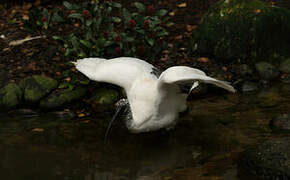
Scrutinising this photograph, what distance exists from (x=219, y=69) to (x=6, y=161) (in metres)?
3.29

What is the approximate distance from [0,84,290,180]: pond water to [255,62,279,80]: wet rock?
0.35 meters

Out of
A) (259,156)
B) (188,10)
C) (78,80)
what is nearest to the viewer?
(259,156)

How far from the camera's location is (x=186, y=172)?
14.0ft

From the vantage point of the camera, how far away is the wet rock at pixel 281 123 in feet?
16.0

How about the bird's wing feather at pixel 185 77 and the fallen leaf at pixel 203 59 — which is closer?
the bird's wing feather at pixel 185 77

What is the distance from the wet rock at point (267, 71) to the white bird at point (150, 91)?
72.6 inches

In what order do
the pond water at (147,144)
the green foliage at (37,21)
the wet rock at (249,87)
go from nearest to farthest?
the pond water at (147,144)
the wet rock at (249,87)
the green foliage at (37,21)

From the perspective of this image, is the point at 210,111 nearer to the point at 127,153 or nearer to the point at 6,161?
the point at 127,153

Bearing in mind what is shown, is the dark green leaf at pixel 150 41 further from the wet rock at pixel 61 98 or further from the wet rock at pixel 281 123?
the wet rock at pixel 281 123

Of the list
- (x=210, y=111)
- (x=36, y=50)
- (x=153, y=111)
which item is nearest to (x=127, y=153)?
(x=153, y=111)

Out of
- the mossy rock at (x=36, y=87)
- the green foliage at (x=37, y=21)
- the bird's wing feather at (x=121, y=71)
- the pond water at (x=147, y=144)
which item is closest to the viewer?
the pond water at (x=147, y=144)

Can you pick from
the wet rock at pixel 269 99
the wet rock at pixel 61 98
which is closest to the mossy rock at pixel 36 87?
the wet rock at pixel 61 98

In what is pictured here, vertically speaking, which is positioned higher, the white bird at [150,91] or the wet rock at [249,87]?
the white bird at [150,91]

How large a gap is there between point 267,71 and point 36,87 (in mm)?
3126
